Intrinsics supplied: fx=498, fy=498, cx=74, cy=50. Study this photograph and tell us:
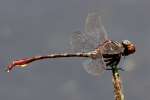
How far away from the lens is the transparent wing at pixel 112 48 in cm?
3912

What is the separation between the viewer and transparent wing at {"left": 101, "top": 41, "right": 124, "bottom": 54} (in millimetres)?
39125

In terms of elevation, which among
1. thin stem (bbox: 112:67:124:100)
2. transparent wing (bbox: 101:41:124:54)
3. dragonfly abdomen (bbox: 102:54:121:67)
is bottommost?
thin stem (bbox: 112:67:124:100)

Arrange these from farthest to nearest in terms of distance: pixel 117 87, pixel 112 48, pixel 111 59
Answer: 1. pixel 112 48
2. pixel 111 59
3. pixel 117 87

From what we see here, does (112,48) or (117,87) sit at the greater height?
(112,48)

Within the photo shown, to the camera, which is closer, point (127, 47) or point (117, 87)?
point (117, 87)

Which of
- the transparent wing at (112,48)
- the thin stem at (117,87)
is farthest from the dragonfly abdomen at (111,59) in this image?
the thin stem at (117,87)

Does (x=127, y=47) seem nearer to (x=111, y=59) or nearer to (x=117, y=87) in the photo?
(x=111, y=59)

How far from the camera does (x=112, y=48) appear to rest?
39125mm

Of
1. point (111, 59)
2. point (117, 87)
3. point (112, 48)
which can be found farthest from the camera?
point (112, 48)

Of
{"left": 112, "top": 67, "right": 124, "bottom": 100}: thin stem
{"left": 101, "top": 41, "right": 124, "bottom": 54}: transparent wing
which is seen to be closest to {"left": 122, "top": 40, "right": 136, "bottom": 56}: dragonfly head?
{"left": 101, "top": 41, "right": 124, "bottom": 54}: transparent wing

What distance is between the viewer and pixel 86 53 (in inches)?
1555

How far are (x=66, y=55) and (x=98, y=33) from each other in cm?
370

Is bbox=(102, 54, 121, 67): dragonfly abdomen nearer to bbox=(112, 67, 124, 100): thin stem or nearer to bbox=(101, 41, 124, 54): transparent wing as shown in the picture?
bbox=(101, 41, 124, 54): transparent wing

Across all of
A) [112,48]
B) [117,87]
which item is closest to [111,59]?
[112,48]
